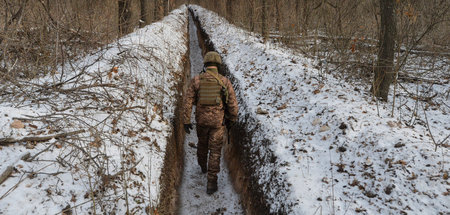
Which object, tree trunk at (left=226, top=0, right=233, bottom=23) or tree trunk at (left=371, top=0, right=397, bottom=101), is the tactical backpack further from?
tree trunk at (left=226, top=0, right=233, bottom=23)

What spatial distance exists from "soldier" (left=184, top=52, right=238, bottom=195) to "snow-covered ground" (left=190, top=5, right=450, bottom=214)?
58 cm

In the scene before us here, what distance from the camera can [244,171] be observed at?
12.8 feet

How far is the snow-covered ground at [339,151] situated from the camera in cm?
244

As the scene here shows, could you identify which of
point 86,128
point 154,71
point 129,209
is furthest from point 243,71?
point 129,209

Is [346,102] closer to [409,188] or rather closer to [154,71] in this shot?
[409,188]

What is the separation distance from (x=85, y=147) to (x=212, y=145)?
198cm

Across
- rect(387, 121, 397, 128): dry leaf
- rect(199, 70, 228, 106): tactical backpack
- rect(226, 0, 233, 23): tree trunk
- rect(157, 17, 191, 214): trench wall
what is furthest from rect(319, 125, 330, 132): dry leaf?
rect(226, 0, 233, 23): tree trunk

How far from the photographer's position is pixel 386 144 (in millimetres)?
2926

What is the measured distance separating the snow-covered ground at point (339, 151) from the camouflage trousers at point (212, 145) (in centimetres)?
51

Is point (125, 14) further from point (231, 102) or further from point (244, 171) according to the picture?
point (244, 171)

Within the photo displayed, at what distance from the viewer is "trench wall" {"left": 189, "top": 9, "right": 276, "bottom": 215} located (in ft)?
10.5

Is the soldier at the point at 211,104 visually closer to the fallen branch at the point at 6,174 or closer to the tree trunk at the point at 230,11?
the fallen branch at the point at 6,174

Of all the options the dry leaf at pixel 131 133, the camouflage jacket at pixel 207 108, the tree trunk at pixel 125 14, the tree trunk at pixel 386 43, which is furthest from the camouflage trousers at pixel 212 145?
the tree trunk at pixel 125 14

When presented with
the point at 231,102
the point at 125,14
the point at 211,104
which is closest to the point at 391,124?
the point at 231,102
